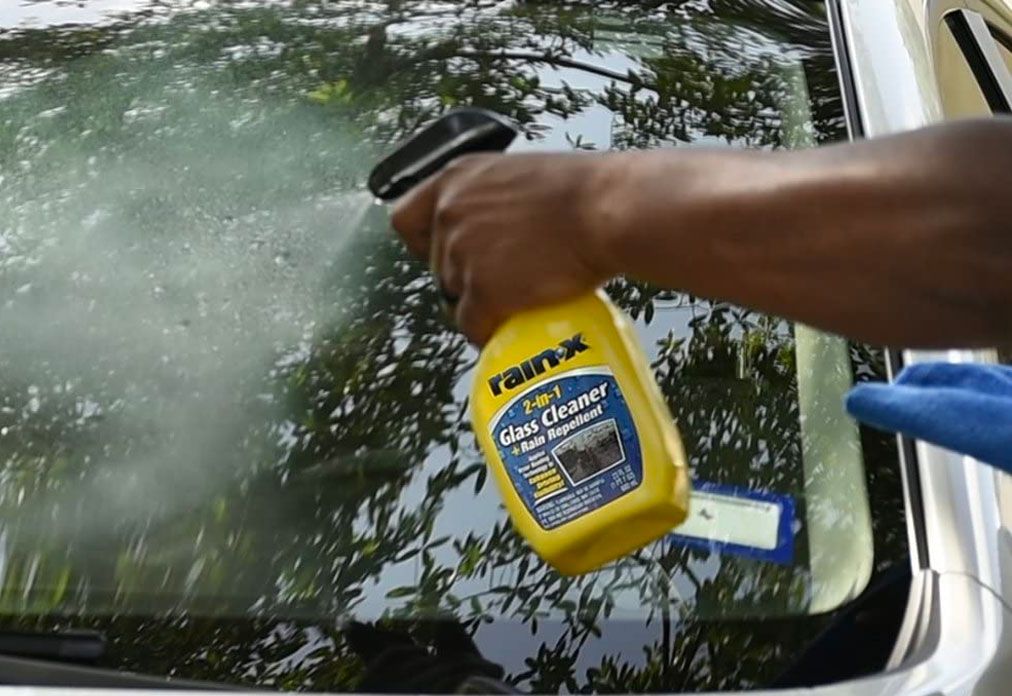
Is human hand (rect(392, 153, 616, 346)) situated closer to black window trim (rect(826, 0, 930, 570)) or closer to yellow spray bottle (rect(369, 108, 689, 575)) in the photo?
yellow spray bottle (rect(369, 108, 689, 575))

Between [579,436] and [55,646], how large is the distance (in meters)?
0.56

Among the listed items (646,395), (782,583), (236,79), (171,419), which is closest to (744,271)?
(646,395)

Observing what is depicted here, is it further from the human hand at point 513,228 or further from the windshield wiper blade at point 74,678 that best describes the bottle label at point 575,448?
the windshield wiper blade at point 74,678

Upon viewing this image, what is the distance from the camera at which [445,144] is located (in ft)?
4.70

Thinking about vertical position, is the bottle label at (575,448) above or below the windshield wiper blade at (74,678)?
above

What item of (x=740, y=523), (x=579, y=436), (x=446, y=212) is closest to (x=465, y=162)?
(x=446, y=212)

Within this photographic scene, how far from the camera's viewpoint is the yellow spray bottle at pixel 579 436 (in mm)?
1360

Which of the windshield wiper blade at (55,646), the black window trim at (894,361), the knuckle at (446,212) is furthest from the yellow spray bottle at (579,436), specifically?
the windshield wiper blade at (55,646)

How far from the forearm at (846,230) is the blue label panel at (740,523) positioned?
37 cm

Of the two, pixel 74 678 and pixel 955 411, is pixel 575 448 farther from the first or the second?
pixel 74 678

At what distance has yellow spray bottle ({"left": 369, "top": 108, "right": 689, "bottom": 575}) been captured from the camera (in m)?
1.36

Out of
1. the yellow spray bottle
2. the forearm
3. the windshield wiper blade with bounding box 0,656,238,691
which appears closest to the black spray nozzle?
the yellow spray bottle

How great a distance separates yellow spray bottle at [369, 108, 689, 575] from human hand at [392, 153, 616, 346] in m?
0.05

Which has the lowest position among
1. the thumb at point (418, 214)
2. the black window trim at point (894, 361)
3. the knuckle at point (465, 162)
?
the black window trim at point (894, 361)
